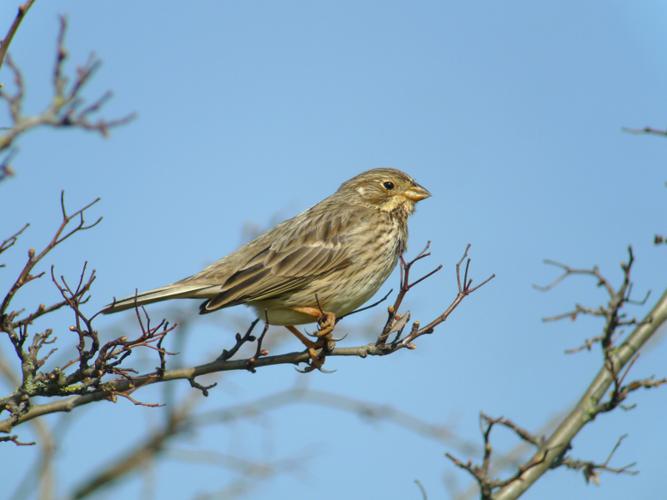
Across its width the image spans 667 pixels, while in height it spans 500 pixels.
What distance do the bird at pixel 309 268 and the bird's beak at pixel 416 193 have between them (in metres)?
0.14

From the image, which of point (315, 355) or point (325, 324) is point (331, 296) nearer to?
point (325, 324)

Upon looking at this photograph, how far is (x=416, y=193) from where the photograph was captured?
30.4 ft

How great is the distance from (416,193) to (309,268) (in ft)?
6.09

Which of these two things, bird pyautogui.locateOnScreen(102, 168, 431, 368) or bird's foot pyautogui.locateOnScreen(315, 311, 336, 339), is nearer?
bird's foot pyautogui.locateOnScreen(315, 311, 336, 339)

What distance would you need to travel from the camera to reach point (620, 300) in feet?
19.0

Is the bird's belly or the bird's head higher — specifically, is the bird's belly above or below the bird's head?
below

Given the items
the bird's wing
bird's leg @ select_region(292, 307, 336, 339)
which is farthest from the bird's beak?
bird's leg @ select_region(292, 307, 336, 339)

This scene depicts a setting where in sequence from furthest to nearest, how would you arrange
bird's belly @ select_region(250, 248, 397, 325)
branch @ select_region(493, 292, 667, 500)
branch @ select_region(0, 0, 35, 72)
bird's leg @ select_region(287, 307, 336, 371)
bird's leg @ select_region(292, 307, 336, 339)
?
bird's belly @ select_region(250, 248, 397, 325)
bird's leg @ select_region(292, 307, 336, 339)
bird's leg @ select_region(287, 307, 336, 371)
branch @ select_region(493, 292, 667, 500)
branch @ select_region(0, 0, 35, 72)

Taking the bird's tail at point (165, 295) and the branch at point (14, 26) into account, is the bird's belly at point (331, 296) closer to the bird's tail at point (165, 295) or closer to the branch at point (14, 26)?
the bird's tail at point (165, 295)

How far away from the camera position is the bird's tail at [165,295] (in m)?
6.81

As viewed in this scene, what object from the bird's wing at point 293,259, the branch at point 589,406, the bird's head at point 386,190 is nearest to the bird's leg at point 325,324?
the bird's wing at point 293,259

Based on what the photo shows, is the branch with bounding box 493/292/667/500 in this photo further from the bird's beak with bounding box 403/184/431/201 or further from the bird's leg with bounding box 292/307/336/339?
the bird's beak with bounding box 403/184/431/201

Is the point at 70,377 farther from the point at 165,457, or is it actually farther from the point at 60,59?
the point at 165,457

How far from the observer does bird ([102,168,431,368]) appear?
757cm
